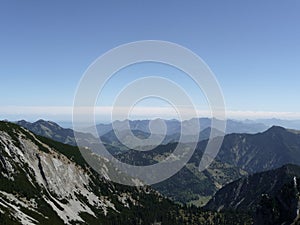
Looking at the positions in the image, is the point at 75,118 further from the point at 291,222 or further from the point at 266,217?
the point at 266,217

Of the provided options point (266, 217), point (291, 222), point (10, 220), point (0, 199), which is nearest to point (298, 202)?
point (291, 222)

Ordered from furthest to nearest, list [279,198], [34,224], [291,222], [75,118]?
[34,224] < [279,198] < [291,222] < [75,118]

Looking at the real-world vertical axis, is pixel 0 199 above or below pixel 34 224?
above

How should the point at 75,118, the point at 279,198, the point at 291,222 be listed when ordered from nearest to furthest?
the point at 75,118
the point at 291,222
the point at 279,198

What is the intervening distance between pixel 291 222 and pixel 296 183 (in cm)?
2683

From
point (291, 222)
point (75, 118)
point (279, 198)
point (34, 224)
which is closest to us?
point (75, 118)

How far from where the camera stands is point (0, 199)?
623 feet

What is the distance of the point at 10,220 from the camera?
16225cm

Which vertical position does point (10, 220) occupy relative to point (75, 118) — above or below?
below

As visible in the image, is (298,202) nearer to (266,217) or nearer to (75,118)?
(266,217)

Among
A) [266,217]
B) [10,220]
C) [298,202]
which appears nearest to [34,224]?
[10,220]

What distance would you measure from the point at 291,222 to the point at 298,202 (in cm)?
899

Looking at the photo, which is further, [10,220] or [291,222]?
[10,220]

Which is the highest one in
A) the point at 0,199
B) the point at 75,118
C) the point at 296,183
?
the point at 75,118
